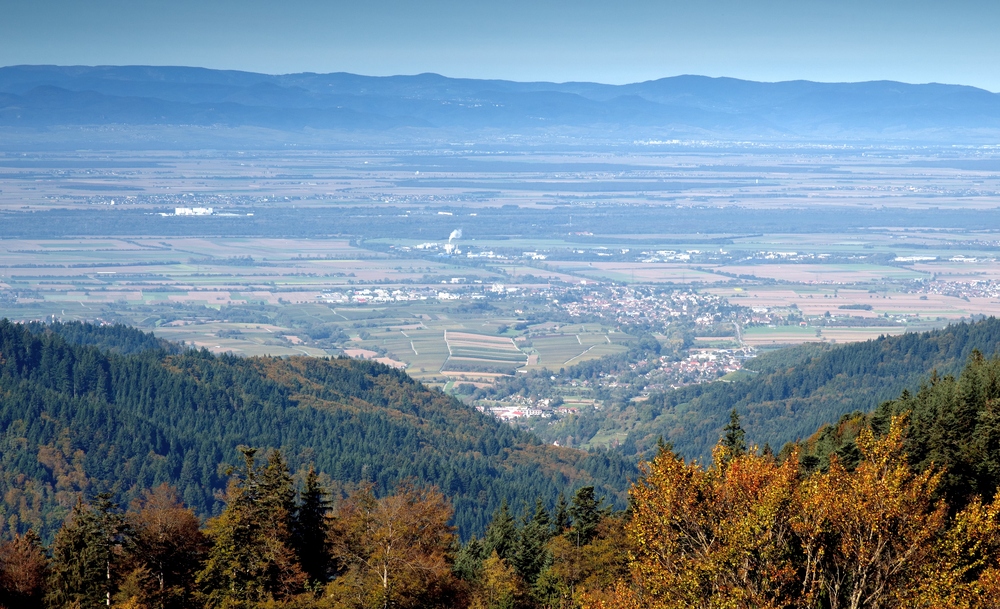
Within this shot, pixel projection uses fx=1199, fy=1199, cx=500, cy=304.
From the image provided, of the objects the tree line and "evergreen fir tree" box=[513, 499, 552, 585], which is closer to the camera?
the tree line

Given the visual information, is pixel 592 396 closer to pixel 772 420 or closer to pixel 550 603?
pixel 772 420

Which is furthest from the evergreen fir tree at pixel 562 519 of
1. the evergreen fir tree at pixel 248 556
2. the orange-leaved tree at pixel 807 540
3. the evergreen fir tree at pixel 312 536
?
the orange-leaved tree at pixel 807 540

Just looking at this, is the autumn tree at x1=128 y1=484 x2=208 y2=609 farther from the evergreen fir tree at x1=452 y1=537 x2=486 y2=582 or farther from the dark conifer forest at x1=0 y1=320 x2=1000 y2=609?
the evergreen fir tree at x1=452 y1=537 x2=486 y2=582

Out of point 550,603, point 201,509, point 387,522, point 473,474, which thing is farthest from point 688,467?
point 473,474

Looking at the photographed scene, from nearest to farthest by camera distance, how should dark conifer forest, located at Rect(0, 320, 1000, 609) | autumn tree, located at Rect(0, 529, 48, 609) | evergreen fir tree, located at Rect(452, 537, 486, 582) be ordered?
dark conifer forest, located at Rect(0, 320, 1000, 609), autumn tree, located at Rect(0, 529, 48, 609), evergreen fir tree, located at Rect(452, 537, 486, 582)

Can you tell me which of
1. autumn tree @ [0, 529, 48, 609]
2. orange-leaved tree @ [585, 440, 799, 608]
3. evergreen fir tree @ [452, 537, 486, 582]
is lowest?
evergreen fir tree @ [452, 537, 486, 582]

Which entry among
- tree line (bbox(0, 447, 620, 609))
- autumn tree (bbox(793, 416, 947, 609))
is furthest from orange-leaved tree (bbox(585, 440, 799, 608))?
tree line (bbox(0, 447, 620, 609))

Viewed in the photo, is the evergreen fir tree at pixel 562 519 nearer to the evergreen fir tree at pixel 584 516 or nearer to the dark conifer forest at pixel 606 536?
the dark conifer forest at pixel 606 536

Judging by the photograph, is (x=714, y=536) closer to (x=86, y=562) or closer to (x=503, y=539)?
(x=86, y=562)
